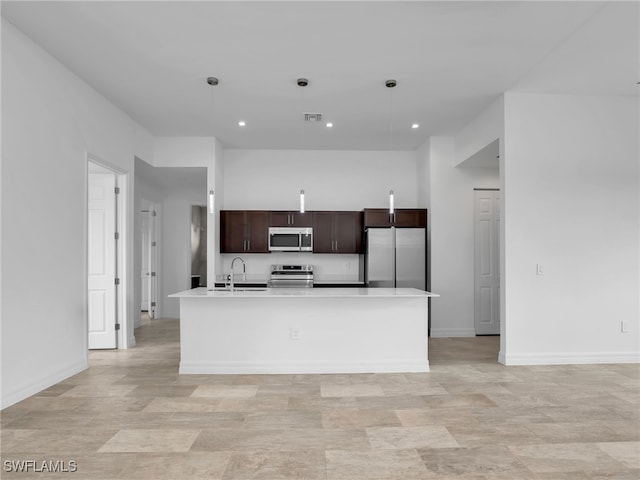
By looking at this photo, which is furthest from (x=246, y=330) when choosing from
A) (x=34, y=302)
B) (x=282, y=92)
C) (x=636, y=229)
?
(x=636, y=229)

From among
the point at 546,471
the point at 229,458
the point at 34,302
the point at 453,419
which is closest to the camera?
the point at 546,471

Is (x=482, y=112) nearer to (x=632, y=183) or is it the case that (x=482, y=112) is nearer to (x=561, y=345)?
(x=632, y=183)

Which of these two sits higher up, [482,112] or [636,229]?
[482,112]

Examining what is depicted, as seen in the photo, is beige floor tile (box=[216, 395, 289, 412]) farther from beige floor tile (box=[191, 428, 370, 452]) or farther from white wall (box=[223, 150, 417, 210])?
white wall (box=[223, 150, 417, 210])

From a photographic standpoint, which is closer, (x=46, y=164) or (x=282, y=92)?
(x=46, y=164)

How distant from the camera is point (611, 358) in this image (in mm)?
4645

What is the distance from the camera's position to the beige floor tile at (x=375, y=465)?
7.45 ft

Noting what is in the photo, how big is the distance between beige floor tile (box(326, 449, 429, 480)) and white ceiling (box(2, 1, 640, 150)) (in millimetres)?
3015

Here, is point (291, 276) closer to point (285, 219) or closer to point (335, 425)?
point (285, 219)

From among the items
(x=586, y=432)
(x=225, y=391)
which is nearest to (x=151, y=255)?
(x=225, y=391)

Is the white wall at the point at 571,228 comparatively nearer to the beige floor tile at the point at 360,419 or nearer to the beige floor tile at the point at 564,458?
the beige floor tile at the point at 564,458

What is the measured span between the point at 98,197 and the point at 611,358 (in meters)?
6.42

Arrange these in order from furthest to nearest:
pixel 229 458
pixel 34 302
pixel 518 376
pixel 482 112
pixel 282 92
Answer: pixel 482 112
pixel 282 92
pixel 518 376
pixel 34 302
pixel 229 458

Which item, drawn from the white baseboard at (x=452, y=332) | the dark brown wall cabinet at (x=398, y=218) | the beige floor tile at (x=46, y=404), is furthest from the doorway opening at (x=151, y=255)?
the white baseboard at (x=452, y=332)
